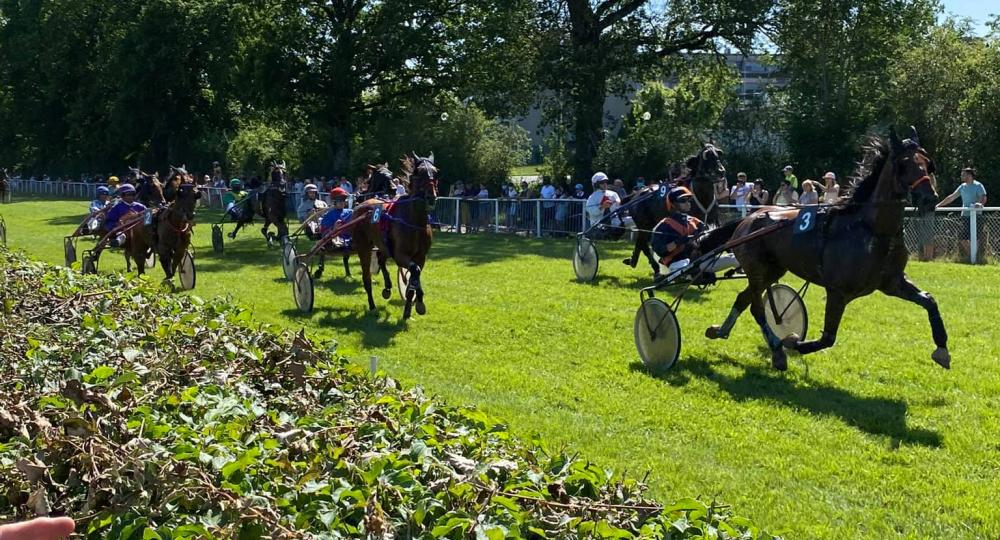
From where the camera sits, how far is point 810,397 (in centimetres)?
855

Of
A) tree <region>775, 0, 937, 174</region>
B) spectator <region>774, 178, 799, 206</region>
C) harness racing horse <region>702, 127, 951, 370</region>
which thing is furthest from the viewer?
tree <region>775, 0, 937, 174</region>

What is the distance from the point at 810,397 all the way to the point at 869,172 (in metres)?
2.14

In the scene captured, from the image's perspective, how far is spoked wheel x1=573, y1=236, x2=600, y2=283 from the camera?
16.9 metres

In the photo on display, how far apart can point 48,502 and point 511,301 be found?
11.6m

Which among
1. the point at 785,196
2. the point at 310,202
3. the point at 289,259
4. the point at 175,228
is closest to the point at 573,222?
the point at 785,196

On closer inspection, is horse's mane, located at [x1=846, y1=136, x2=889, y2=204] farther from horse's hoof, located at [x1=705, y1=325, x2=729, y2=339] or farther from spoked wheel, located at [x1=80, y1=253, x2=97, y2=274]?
spoked wheel, located at [x1=80, y1=253, x2=97, y2=274]

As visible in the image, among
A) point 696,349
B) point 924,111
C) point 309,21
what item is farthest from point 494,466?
point 309,21

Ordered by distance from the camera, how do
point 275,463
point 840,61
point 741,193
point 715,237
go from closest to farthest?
point 275,463
point 715,237
point 741,193
point 840,61

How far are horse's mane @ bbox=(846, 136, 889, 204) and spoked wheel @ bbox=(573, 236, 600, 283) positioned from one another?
26.2 feet

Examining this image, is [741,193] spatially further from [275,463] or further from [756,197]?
[275,463]

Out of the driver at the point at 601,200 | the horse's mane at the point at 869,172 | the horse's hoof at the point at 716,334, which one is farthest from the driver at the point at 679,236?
the driver at the point at 601,200

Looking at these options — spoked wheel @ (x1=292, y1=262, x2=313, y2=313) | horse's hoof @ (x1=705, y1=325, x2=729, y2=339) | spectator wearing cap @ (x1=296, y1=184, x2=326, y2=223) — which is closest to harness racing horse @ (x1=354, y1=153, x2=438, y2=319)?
spoked wheel @ (x1=292, y1=262, x2=313, y2=313)

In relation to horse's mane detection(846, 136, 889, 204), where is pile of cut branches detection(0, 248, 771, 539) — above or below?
below

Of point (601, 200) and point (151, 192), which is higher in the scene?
point (151, 192)
